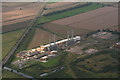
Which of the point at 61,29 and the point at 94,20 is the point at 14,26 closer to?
the point at 61,29

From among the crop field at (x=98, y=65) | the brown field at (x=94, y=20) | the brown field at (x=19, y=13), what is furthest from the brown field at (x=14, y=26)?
the crop field at (x=98, y=65)

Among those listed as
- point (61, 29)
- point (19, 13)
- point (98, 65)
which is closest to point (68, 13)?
point (19, 13)

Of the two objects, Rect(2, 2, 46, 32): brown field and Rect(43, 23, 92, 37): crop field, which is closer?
Rect(43, 23, 92, 37): crop field

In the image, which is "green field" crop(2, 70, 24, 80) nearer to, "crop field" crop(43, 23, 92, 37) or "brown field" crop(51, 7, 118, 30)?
"crop field" crop(43, 23, 92, 37)

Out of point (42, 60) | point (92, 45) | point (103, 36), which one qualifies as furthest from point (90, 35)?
point (42, 60)

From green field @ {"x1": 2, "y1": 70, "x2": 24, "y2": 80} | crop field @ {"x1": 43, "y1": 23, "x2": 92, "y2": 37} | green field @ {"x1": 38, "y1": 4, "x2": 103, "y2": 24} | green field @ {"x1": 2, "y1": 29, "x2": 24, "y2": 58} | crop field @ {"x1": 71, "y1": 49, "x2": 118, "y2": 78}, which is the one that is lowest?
green field @ {"x1": 2, "y1": 70, "x2": 24, "y2": 80}

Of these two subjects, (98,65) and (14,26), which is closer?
(98,65)

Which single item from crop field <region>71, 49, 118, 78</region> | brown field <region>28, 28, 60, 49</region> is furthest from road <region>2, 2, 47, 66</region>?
crop field <region>71, 49, 118, 78</region>

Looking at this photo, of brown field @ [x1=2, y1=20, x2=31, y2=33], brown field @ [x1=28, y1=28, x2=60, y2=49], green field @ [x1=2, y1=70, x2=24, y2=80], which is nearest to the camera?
green field @ [x1=2, y1=70, x2=24, y2=80]
